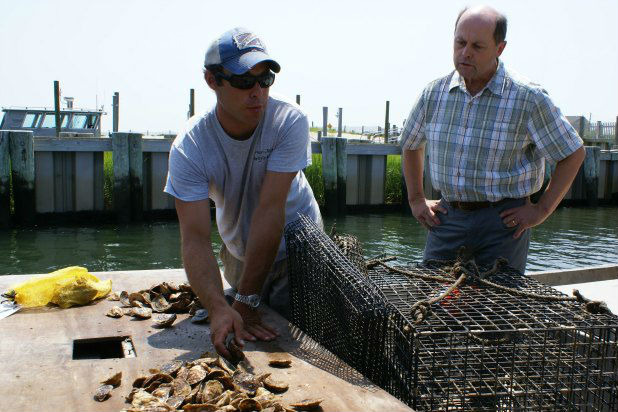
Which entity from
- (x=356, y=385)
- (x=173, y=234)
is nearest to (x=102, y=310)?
(x=356, y=385)

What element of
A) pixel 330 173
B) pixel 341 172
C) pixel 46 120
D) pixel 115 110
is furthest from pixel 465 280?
pixel 46 120

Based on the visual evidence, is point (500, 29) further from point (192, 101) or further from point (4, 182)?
point (192, 101)

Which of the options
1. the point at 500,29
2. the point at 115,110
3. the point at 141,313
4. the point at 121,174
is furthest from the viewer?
the point at 115,110

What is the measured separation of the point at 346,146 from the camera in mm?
17922

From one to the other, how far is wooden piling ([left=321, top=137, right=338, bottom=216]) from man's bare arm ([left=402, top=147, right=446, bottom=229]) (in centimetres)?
1326

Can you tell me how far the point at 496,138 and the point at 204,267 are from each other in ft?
5.80

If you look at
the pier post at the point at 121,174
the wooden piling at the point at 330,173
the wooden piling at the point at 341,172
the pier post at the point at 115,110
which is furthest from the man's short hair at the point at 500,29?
the pier post at the point at 115,110

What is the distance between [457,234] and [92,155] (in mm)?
13606

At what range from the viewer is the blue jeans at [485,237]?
3.69m

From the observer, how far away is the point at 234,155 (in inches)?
119

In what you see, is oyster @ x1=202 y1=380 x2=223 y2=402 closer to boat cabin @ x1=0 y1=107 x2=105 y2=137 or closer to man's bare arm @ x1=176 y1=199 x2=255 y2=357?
man's bare arm @ x1=176 y1=199 x2=255 y2=357

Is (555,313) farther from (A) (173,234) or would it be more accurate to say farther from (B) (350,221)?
(B) (350,221)

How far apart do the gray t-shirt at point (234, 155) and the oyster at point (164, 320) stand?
55 cm

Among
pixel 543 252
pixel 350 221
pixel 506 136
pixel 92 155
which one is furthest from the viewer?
pixel 350 221
